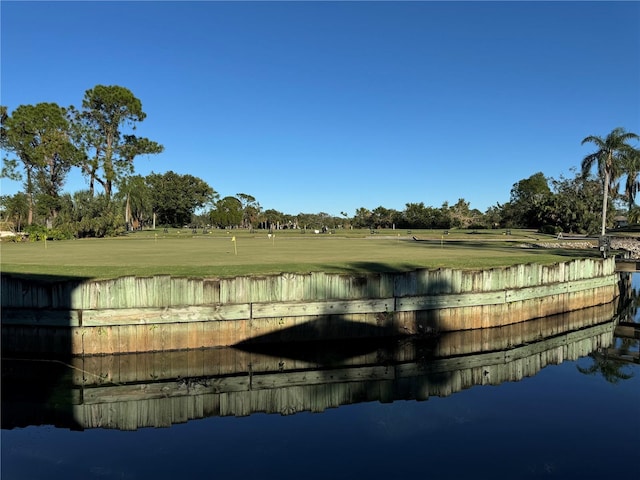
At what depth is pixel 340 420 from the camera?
938cm

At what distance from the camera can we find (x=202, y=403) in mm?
10047

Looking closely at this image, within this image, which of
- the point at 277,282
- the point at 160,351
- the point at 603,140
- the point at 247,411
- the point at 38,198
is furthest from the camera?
the point at 38,198

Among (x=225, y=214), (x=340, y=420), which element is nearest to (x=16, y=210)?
(x=225, y=214)

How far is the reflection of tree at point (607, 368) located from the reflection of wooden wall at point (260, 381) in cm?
59

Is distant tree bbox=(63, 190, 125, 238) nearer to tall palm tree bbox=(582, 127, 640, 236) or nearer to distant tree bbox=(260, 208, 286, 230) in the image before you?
tall palm tree bbox=(582, 127, 640, 236)

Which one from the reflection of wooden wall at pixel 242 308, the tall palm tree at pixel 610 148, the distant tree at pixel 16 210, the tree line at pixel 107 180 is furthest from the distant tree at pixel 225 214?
the reflection of wooden wall at pixel 242 308

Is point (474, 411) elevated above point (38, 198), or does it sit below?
below

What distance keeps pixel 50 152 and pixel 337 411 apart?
2875 inches

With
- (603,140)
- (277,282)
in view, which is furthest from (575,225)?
(277,282)

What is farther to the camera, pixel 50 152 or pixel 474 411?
pixel 50 152

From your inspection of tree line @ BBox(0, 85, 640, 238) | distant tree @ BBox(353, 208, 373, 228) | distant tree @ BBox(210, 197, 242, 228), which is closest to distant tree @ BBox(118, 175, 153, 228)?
tree line @ BBox(0, 85, 640, 238)

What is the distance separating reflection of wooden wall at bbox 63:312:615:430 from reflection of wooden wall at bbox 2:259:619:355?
0.64 m

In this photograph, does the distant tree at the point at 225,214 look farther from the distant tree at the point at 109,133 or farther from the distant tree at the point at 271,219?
the distant tree at the point at 109,133

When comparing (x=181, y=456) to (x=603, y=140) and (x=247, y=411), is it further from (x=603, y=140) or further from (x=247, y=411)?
(x=603, y=140)
